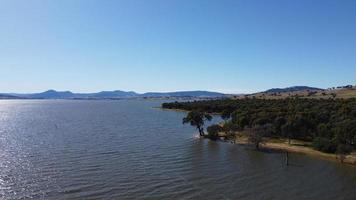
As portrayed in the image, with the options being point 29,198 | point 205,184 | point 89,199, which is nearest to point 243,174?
point 205,184

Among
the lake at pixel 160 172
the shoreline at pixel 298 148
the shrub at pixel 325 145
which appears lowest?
the lake at pixel 160 172

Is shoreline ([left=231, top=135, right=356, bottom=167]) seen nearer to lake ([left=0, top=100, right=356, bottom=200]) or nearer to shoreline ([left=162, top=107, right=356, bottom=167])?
shoreline ([left=162, top=107, right=356, bottom=167])

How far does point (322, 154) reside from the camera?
233 ft

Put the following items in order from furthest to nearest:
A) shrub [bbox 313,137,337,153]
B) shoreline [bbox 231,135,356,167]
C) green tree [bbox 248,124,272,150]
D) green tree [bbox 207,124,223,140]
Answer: green tree [bbox 207,124,223,140]
green tree [bbox 248,124,272,150]
shrub [bbox 313,137,337,153]
shoreline [bbox 231,135,356,167]

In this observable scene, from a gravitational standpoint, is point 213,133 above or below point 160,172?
above

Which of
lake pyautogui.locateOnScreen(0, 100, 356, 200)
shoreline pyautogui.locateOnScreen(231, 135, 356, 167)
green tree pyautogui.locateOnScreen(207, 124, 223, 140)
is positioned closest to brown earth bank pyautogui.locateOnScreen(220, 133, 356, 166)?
shoreline pyautogui.locateOnScreen(231, 135, 356, 167)

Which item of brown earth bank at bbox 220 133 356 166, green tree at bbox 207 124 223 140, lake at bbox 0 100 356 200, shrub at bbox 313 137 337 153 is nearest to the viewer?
lake at bbox 0 100 356 200

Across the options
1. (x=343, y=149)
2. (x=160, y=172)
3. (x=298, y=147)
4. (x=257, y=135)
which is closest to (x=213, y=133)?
(x=257, y=135)

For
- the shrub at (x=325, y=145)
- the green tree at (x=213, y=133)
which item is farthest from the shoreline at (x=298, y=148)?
the green tree at (x=213, y=133)

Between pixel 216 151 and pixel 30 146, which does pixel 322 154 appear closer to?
pixel 216 151

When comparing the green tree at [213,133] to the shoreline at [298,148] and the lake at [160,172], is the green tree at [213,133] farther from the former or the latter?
the lake at [160,172]

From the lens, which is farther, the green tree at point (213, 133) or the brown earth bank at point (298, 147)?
the green tree at point (213, 133)

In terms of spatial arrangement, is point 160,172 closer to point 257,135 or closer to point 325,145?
point 257,135

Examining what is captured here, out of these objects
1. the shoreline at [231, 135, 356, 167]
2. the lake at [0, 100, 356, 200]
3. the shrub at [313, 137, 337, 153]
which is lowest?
the lake at [0, 100, 356, 200]
